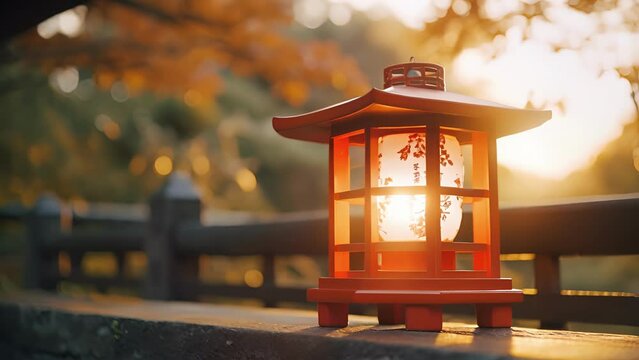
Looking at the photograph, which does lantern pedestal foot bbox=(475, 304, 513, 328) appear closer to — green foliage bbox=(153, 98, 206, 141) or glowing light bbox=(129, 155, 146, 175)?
glowing light bbox=(129, 155, 146, 175)

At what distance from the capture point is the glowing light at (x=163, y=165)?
11.1 metres

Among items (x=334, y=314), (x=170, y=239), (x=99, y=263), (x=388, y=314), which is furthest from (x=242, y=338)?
(x=99, y=263)

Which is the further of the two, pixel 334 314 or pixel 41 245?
pixel 41 245

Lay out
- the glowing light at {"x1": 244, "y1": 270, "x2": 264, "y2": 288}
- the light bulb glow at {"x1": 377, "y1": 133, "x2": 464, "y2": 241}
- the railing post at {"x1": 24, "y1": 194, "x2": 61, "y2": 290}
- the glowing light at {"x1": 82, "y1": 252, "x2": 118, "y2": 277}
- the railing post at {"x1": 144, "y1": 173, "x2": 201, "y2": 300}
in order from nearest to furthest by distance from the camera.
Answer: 1. the light bulb glow at {"x1": 377, "y1": 133, "x2": 464, "y2": 241}
2. the railing post at {"x1": 144, "y1": 173, "x2": 201, "y2": 300}
3. the railing post at {"x1": 24, "y1": 194, "x2": 61, "y2": 290}
4. the glowing light at {"x1": 244, "y1": 270, "x2": 264, "y2": 288}
5. the glowing light at {"x1": 82, "y1": 252, "x2": 118, "y2": 277}

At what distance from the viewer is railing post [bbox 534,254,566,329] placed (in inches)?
132

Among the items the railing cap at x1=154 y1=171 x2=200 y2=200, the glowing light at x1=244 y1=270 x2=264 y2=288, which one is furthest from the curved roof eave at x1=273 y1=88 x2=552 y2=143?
the glowing light at x1=244 y1=270 x2=264 y2=288

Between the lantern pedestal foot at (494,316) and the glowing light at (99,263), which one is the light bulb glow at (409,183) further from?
the glowing light at (99,263)

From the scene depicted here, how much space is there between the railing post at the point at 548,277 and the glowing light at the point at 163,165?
8.34m

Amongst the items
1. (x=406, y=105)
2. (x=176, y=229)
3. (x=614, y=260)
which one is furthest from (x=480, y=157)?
(x=614, y=260)

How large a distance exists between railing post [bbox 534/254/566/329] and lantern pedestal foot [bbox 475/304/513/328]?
62cm

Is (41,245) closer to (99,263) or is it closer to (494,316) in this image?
(99,263)

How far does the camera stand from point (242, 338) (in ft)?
9.25

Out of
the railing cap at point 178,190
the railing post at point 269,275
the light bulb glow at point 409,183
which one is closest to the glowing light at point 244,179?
the railing cap at point 178,190

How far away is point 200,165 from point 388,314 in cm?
845
